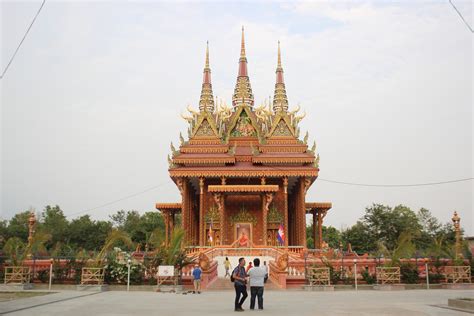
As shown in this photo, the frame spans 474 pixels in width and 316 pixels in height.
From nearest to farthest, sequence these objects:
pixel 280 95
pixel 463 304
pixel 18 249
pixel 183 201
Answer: pixel 463 304 < pixel 18 249 < pixel 183 201 < pixel 280 95

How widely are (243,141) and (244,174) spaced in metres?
5.18

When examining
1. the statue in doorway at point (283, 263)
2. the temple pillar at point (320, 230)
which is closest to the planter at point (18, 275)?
the statue in doorway at point (283, 263)

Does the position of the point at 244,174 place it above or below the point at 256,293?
above

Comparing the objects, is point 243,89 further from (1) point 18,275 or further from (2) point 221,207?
(1) point 18,275

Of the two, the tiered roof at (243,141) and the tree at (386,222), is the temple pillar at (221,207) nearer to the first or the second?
the tiered roof at (243,141)

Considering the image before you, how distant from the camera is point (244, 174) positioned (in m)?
29.9

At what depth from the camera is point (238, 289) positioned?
34.4ft

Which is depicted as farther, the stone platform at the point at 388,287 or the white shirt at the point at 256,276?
the stone platform at the point at 388,287

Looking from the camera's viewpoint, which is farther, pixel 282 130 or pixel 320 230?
pixel 282 130

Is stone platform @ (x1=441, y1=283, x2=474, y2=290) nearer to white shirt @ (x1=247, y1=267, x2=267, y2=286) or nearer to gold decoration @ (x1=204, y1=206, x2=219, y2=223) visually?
white shirt @ (x1=247, y1=267, x2=267, y2=286)

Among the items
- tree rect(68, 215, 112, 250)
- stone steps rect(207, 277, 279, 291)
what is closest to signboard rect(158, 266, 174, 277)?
stone steps rect(207, 277, 279, 291)

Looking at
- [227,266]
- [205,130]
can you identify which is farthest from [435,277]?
[205,130]

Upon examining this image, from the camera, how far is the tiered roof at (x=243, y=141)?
30.1 meters

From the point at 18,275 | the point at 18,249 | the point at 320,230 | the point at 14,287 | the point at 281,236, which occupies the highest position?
the point at 320,230
